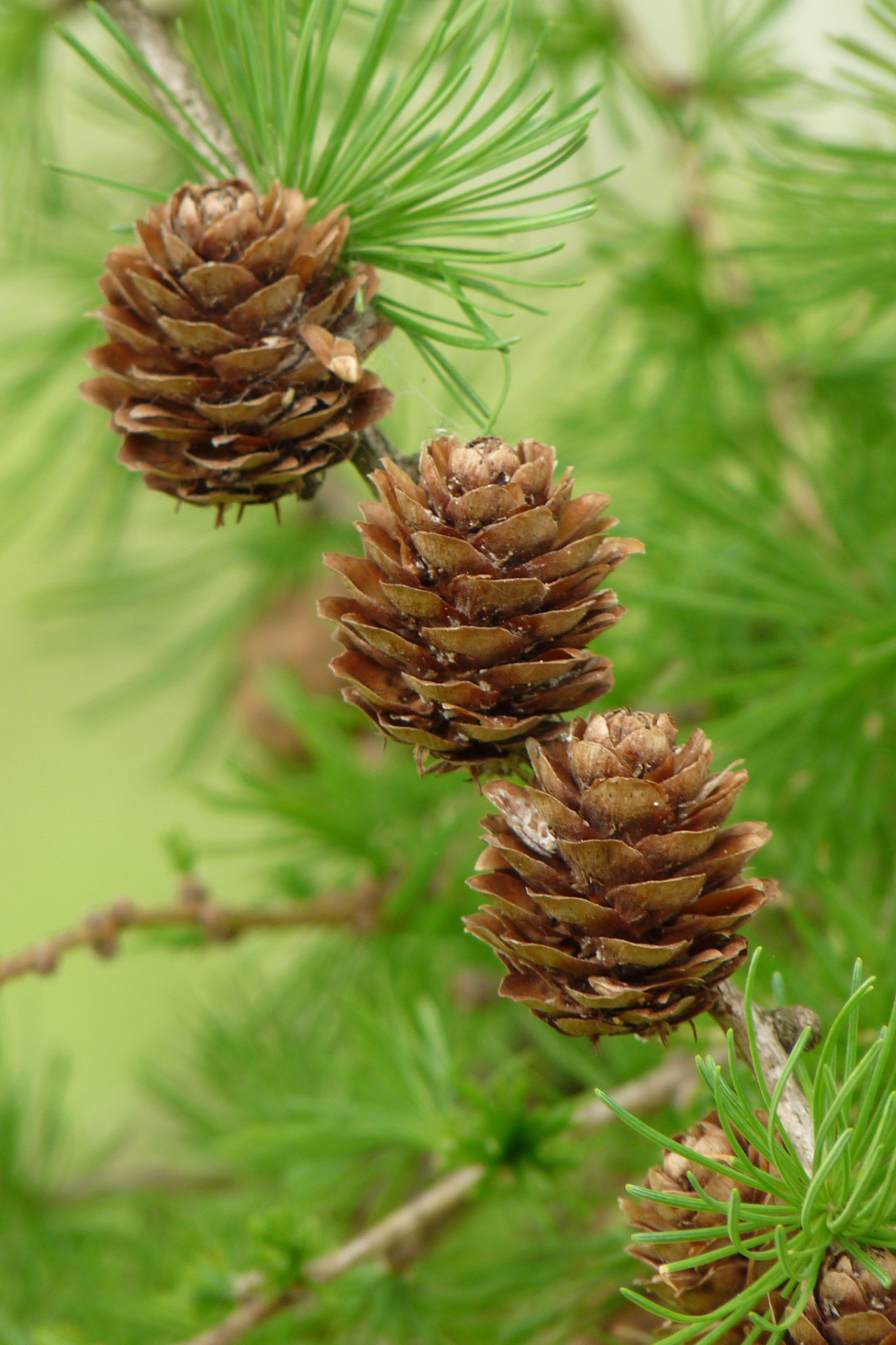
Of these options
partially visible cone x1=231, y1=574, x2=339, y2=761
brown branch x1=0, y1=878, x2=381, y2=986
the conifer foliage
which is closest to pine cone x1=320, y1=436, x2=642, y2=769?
the conifer foliage

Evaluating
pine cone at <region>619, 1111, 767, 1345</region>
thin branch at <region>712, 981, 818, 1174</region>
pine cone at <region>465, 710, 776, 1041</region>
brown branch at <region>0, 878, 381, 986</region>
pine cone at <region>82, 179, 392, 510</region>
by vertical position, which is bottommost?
pine cone at <region>619, 1111, 767, 1345</region>

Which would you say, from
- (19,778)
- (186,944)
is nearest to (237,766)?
(186,944)

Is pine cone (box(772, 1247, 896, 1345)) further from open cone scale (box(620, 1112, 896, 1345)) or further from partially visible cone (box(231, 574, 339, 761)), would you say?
partially visible cone (box(231, 574, 339, 761))

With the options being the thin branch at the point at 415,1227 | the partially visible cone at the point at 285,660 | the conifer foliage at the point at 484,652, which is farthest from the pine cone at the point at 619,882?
the partially visible cone at the point at 285,660

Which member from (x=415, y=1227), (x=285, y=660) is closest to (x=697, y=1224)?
(x=415, y=1227)

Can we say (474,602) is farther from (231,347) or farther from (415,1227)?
(415,1227)

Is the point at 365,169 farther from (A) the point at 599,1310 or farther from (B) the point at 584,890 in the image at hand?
(A) the point at 599,1310
